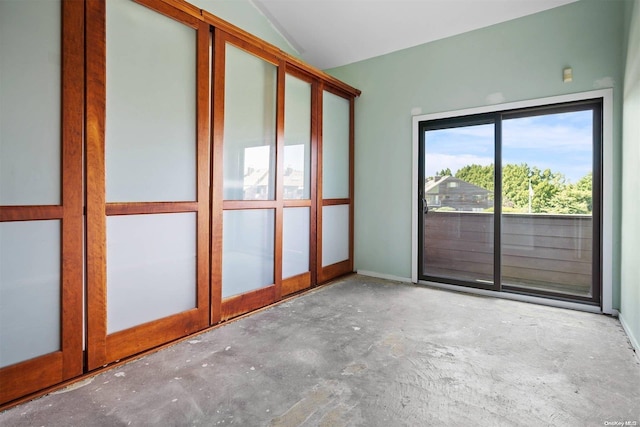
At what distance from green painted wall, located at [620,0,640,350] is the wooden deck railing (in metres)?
0.42

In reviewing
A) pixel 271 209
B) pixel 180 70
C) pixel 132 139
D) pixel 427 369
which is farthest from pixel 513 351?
pixel 180 70

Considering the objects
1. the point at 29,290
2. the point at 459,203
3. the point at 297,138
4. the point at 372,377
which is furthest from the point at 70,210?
the point at 459,203

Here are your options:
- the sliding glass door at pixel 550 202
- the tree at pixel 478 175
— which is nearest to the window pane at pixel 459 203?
the tree at pixel 478 175

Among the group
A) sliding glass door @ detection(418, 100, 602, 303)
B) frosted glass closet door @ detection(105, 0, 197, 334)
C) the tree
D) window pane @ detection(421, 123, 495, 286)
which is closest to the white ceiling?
sliding glass door @ detection(418, 100, 602, 303)

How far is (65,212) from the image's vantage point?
196cm

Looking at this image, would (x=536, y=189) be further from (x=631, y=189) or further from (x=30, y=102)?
(x=30, y=102)

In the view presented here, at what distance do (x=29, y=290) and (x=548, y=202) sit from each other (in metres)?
4.35

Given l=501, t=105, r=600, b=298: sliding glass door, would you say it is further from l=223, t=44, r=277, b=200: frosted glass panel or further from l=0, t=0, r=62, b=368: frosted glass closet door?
l=0, t=0, r=62, b=368: frosted glass closet door

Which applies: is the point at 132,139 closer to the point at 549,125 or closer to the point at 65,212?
the point at 65,212

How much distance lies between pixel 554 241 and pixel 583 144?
1.01 meters

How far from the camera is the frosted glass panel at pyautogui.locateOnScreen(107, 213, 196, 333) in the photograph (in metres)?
2.21

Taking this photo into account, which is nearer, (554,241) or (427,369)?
(427,369)

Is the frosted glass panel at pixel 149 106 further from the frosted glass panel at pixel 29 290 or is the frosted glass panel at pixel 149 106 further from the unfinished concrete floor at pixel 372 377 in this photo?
the unfinished concrete floor at pixel 372 377

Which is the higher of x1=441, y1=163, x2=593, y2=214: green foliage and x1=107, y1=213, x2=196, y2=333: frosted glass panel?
x1=441, y1=163, x2=593, y2=214: green foliage
